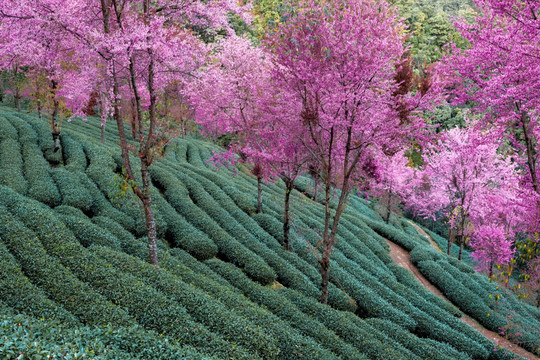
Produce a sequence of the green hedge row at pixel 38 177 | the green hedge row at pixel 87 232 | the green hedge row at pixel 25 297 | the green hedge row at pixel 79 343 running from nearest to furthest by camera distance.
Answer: the green hedge row at pixel 79 343, the green hedge row at pixel 25 297, the green hedge row at pixel 87 232, the green hedge row at pixel 38 177

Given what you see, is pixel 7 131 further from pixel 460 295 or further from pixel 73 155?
pixel 460 295

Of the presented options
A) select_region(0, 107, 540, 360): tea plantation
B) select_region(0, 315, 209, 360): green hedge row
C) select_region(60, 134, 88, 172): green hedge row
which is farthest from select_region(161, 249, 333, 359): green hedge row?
select_region(60, 134, 88, 172): green hedge row

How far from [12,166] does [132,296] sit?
12.7 meters

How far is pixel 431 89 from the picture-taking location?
10.8 m

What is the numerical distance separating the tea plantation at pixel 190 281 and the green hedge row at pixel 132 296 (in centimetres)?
4

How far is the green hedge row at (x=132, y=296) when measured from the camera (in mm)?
8133

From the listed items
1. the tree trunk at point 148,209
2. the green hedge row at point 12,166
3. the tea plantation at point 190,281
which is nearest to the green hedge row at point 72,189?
the tea plantation at point 190,281

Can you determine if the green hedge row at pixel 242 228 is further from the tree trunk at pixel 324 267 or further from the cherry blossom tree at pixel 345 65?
the cherry blossom tree at pixel 345 65

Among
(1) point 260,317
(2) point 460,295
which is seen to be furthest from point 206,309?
(2) point 460,295

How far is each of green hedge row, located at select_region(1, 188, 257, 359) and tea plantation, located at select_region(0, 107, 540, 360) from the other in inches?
1.4

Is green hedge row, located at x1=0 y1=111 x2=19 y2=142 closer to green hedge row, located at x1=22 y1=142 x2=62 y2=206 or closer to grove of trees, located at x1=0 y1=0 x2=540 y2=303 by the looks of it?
green hedge row, located at x1=22 y1=142 x2=62 y2=206

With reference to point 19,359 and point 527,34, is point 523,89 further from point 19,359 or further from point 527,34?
point 19,359

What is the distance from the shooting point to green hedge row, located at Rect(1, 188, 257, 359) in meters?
8.13

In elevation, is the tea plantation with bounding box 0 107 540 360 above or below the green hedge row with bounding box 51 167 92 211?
below
